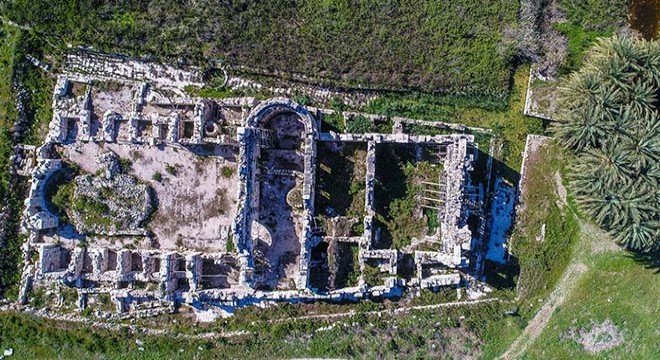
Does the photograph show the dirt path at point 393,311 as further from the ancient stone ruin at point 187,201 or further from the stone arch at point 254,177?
the stone arch at point 254,177

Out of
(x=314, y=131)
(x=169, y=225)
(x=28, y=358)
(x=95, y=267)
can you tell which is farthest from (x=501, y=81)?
(x=28, y=358)

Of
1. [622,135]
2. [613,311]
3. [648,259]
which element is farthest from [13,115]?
[648,259]

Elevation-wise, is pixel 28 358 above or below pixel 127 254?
below

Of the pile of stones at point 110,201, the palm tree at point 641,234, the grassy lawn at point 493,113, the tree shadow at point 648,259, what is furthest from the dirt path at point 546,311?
the pile of stones at point 110,201

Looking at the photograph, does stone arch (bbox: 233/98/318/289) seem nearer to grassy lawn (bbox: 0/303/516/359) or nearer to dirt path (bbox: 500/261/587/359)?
grassy lawn (bbox: 0/303/516/359)

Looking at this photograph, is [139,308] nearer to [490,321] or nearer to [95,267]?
[95,267]
